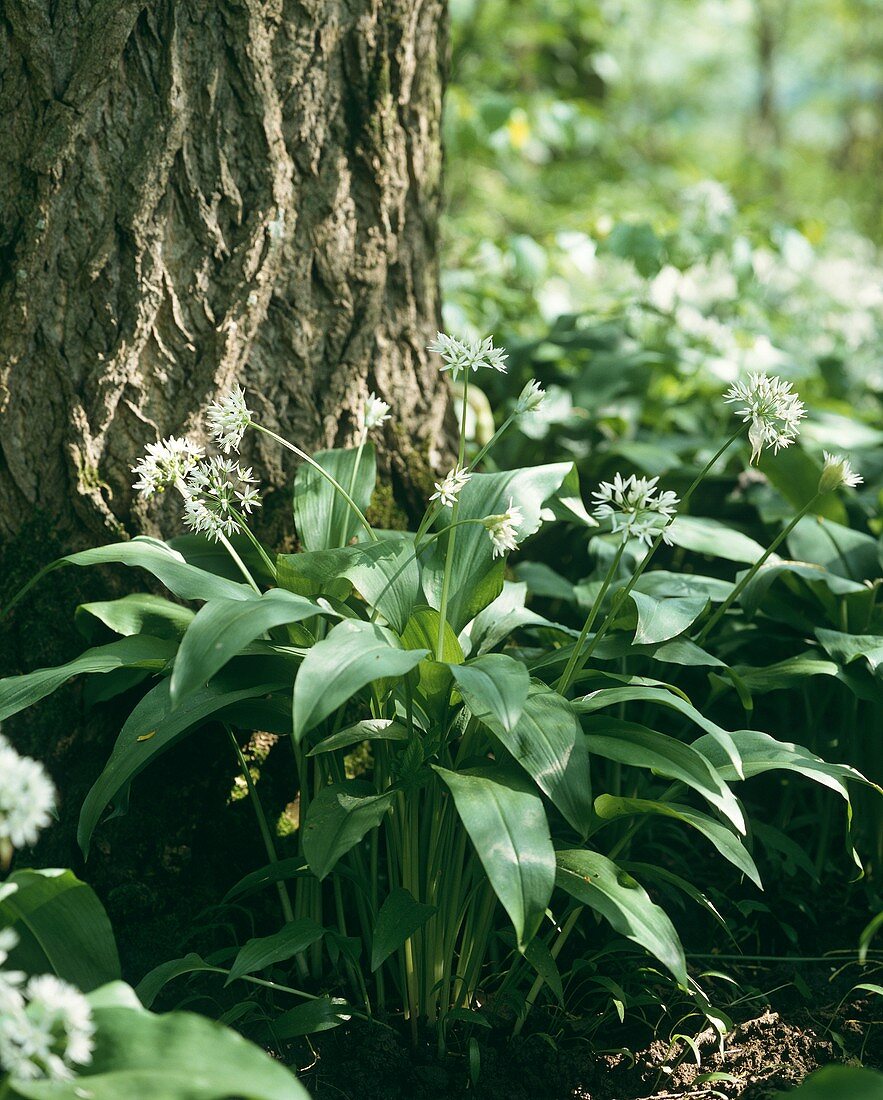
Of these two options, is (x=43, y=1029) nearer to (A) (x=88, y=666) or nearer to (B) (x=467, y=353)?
(A) (x=88, y=666)

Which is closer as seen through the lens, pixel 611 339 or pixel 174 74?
pixel 174 74

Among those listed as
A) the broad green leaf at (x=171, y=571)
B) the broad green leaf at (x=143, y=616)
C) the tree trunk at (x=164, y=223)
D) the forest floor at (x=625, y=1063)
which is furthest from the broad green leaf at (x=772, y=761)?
the tree trunk at (x=164, y=223)

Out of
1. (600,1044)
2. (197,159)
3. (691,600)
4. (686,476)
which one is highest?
(197,159)

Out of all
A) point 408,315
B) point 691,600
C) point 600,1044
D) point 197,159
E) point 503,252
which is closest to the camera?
point 600,1044

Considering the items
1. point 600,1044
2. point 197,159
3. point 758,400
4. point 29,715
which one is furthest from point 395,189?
point 600,1044

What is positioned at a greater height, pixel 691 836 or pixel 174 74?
pixel 174 74

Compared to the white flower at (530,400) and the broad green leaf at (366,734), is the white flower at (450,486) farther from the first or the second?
the broad green leaf at (366,734)

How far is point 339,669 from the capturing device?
1299 millimetres

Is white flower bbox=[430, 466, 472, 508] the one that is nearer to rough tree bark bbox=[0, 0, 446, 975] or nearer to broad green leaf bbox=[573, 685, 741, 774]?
broad green leaf bbox=[573, 685, 741, 774]

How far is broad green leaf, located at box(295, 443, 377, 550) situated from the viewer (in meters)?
1.86

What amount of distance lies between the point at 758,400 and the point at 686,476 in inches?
42.6

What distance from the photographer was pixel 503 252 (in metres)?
3.59

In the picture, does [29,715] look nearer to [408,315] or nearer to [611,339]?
[408,315]

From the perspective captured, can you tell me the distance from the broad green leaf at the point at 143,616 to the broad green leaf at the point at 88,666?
0.05m
